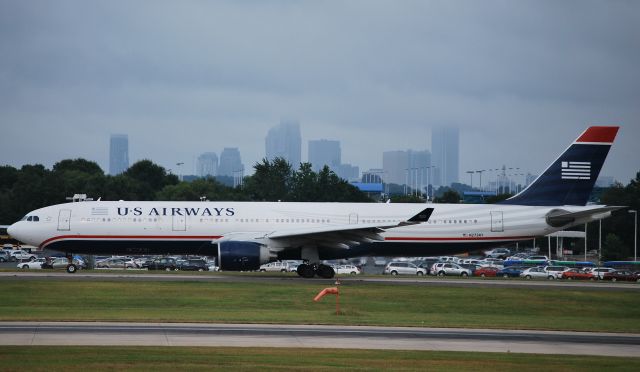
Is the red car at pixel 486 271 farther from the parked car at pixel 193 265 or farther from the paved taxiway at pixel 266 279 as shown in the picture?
the parked car at pixel 193 265

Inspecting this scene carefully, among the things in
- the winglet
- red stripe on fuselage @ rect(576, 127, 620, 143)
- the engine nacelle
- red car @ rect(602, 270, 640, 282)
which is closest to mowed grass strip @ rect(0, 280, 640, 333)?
the engine nacelle

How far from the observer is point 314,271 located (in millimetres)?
45812

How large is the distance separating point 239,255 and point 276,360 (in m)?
22.0

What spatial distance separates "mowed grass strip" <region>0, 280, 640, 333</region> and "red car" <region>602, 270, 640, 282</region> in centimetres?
1781

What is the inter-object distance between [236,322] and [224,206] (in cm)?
1848

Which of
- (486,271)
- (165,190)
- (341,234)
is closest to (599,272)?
(486,271)

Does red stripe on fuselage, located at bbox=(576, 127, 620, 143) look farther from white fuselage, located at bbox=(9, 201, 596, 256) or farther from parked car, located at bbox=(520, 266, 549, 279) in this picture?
parked car, located at bbox=(520, 266, 549, 279)

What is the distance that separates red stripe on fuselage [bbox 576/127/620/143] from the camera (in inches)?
1957

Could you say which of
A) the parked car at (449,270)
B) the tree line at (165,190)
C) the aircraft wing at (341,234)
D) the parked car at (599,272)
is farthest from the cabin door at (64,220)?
the tree line at (165,190)

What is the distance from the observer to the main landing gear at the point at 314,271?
1799 inches

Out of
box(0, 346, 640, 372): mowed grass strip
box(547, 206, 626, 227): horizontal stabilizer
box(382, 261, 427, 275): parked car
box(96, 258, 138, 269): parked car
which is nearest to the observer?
box(0, 346, 640, 372): mowed grass strip

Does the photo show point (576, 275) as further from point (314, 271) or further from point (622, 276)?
point (314, 271)

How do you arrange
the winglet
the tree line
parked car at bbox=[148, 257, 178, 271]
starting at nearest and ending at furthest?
the winglet, parked car at bbox=[148, 257, 178, 271], the tree line

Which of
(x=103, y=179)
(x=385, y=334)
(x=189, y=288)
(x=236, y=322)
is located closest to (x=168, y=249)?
(x=189, y=288)
